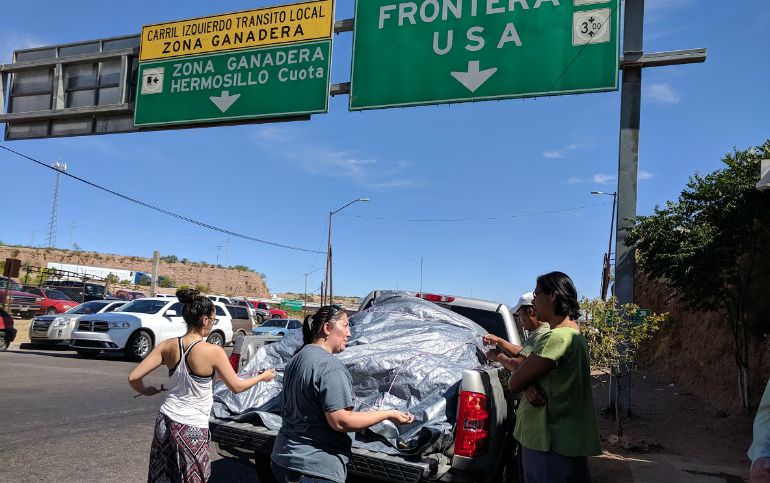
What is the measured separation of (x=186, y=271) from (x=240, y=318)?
71.4 m

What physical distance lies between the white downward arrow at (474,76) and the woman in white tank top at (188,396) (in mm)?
6036

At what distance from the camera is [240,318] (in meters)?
22.6

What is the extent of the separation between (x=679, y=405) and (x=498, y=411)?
31.7ft

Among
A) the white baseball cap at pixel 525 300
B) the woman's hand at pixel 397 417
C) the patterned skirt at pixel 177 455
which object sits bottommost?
the patterned skirt at pixel 177 455

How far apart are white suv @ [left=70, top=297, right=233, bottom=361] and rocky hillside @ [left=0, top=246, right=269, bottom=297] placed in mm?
66025

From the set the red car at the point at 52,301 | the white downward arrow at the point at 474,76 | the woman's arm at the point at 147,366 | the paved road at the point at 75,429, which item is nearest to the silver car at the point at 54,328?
the paved road at the point at 75,429

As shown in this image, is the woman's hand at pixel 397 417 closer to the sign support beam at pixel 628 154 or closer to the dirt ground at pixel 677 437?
the dirt ground at pixel 677 437

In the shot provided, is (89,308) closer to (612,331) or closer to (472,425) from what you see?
(612,331)

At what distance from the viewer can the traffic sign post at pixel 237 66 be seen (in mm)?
9953

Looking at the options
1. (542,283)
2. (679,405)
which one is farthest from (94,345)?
(542,283)

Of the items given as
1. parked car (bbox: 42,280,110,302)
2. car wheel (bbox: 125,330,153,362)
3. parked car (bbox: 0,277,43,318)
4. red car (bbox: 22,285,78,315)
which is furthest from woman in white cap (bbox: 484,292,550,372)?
parked car (bbox: 42,280,110,302)

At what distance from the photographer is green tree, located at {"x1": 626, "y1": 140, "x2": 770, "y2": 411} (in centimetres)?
991

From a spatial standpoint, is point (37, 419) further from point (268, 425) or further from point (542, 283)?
point (542, 283)

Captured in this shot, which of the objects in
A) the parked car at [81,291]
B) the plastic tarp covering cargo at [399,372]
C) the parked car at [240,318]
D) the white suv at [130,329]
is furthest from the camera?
the parked car at [81,291]
